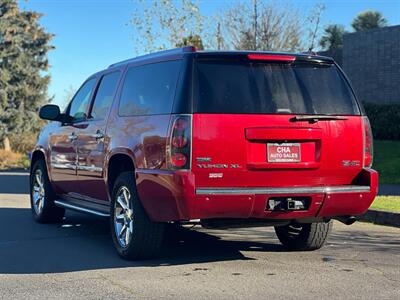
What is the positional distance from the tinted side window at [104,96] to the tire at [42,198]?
1829 millimetres

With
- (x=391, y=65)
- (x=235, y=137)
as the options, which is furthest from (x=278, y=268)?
(x=391, y=65)

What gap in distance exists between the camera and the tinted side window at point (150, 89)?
602 cm

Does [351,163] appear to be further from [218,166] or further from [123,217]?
[123,217]

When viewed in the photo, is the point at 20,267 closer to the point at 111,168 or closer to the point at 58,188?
the point at 111,168

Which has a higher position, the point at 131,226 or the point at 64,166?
the point at 64,166

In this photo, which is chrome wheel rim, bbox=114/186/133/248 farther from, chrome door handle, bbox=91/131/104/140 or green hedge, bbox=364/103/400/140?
green hedge, bbox=364/103/400/140

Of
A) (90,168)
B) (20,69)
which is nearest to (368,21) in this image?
(20,69)

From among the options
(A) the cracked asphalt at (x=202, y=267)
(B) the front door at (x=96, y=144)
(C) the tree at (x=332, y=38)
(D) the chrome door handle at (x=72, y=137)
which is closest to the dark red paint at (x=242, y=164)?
(A) the cracked asphalt at (x=202, y=267)

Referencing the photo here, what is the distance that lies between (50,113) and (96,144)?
1490mm

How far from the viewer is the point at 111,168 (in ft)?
22.6

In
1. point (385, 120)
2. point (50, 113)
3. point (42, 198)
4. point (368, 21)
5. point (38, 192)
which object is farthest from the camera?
point (368, 21)

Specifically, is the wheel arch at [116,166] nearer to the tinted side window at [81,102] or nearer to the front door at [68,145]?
the front door at [68,145]

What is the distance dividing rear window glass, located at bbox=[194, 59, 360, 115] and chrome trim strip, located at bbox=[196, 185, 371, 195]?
74cm

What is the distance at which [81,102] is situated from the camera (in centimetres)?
828
